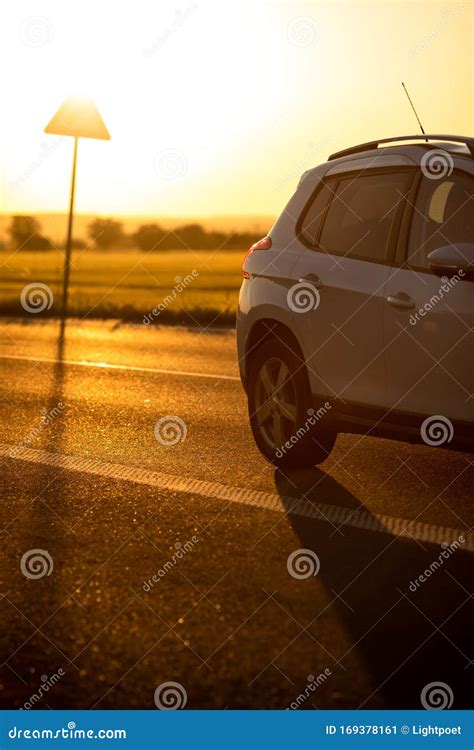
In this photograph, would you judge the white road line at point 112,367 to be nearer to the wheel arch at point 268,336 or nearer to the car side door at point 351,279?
the wheel arch at point 268,336

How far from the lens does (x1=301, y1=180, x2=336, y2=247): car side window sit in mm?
8117

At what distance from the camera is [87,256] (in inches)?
2680

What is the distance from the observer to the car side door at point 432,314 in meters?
6.76

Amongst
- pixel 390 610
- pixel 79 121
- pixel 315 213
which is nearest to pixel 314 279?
pixel 315 213

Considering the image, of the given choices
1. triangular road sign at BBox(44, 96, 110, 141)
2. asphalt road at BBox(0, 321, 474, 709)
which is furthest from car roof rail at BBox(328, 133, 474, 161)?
triangular road sign at BBox(44, 96, 110, 141)

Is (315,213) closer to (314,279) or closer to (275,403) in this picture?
(314,279)

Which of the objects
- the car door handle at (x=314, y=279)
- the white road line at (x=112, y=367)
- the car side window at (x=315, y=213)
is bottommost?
the white road line at (x=112, y=367)

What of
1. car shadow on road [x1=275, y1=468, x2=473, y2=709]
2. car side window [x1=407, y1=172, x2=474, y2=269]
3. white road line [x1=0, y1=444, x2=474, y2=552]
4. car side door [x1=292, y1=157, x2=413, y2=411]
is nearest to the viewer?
car shadow on road [x1=275, y1=468, x2=473, y2=709]

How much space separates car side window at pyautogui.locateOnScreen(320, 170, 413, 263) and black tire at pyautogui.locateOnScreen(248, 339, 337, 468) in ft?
2.53

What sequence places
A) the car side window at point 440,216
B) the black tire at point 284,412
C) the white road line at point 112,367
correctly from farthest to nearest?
the white road line at point 112,367 < the black tire at point 284,412 < the car side window at point 440,216

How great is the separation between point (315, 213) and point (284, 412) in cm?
128

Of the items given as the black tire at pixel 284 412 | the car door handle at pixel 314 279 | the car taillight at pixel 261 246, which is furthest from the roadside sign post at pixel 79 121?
the car door handle at pixel 314 279

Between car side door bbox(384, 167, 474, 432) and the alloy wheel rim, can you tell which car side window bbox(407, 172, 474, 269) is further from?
the alloy wheel rim

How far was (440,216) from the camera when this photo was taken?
7.30 meters
